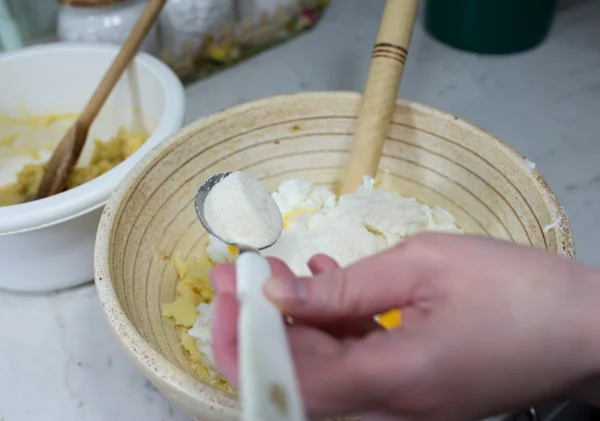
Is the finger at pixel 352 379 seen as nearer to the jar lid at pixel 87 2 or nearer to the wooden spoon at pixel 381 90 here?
the wooden spoon at pixel 381 90

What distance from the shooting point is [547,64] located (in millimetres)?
992

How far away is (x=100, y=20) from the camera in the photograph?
0.79 meters

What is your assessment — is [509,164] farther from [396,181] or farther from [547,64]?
→ [547,64]

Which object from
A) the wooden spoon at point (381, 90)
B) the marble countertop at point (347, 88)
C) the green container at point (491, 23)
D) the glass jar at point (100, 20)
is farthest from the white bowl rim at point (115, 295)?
the green container at point (491, 23)

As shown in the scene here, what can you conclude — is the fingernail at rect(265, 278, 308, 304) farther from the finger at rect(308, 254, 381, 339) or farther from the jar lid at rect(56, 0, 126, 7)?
the jar lid at rect(56, 0, 126, 7)

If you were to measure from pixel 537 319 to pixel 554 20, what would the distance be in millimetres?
1007

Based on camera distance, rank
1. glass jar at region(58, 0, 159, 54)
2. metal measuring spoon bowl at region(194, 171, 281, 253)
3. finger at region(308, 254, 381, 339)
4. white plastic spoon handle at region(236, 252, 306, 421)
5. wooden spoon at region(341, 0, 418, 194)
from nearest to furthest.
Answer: white plastic spoon handle at region(236, 252, 306, 421) → finger at region(308, 254, 381, 339) → metal measuring spoon bowl at region(194, 171, 281, 253) → wooden spoon at region(341, 0, 418, 194) → glass jar at region(58, 0, 159, 54)

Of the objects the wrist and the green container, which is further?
the green container

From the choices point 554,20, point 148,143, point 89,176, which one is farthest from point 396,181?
point 554,20

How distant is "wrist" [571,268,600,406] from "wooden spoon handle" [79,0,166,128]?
0.57 metres

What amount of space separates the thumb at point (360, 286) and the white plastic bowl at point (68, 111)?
0.31 m

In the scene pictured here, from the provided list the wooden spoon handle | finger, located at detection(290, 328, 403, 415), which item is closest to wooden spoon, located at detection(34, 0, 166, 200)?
the wooden spoon handle

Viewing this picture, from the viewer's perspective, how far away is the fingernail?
0.96ft

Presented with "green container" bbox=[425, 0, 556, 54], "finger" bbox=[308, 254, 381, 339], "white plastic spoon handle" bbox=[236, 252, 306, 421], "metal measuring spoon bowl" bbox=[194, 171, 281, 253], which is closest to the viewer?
"white plastic spoon handle" bbox=[236, 252, 306, 421]
